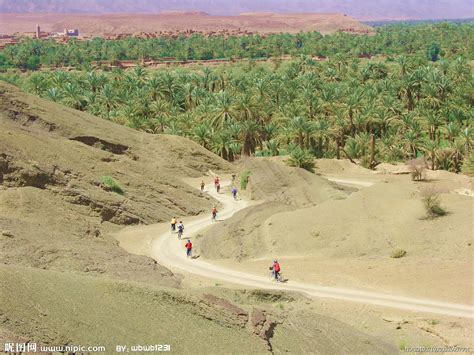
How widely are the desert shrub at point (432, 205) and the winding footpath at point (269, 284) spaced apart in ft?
20.2

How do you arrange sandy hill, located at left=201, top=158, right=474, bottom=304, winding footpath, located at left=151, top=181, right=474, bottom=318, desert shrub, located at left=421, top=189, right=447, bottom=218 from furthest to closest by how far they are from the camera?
desert shrub, located at left=421, top=189, right=447, bottom=218 → sandy hill, located at left=201, top=158, right=474, bottom=304 → winding footpath, located at left=151, top=181, right=474, bottom=318

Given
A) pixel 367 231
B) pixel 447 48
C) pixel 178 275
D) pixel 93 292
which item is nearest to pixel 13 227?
pixel 178 275

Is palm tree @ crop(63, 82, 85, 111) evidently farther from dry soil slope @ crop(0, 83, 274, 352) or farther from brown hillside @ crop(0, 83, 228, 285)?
brown hillside @ crop(0, 83, 228, 285)

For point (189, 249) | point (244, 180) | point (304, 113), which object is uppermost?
point (304, 113)

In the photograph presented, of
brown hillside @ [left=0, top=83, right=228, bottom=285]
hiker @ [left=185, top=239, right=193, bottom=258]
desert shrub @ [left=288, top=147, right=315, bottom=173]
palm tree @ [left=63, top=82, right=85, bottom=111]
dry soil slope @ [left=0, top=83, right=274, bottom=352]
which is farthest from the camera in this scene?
palm tree @ [left=63, top=82, right=85, bottom=111]

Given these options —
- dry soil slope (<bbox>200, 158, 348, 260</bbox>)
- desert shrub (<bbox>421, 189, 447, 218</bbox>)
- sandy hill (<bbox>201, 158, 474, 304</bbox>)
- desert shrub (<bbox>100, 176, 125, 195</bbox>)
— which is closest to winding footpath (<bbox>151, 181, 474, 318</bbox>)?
sandy hill (<bbox>201, 158, 474, 304</bbox>)

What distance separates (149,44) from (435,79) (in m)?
96.8

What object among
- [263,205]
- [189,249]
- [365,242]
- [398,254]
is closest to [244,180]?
[263,205]

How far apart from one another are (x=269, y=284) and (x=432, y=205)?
835 cm

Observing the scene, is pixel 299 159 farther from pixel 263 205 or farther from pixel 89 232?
pixel 89 232

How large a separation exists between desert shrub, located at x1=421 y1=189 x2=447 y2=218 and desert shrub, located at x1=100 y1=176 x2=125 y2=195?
51.3 feet

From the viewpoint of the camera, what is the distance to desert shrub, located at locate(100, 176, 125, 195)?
33.3 meters

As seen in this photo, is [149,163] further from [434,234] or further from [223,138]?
[434,234]

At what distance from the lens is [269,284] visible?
2386 cm
